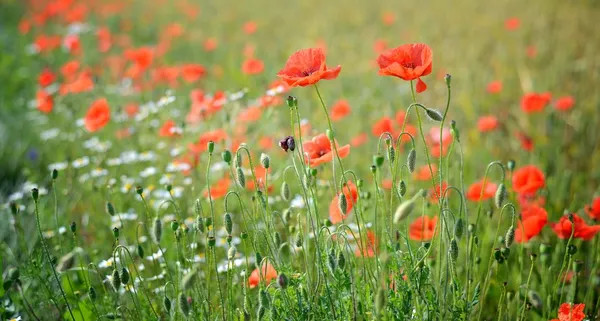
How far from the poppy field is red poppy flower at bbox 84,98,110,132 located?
16 millimetres

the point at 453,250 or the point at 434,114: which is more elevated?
the point at 434,114

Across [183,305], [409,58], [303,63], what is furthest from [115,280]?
[409,58]

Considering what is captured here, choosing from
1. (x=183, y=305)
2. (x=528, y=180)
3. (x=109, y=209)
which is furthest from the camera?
(x=528, y=180)

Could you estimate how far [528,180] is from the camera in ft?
8.41

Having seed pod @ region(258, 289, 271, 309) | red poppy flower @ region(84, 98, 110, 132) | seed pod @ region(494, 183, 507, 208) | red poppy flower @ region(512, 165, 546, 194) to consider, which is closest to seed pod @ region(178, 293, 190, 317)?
seed pod @ region(258, 289, 271, 309)

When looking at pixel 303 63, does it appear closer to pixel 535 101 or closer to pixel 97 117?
pixel 97 117

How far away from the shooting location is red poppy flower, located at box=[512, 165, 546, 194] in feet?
8.28

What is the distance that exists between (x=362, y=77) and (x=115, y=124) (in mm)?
2150

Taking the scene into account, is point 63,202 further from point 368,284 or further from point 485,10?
point 485,10

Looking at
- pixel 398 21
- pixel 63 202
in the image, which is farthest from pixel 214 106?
pixel 398 21

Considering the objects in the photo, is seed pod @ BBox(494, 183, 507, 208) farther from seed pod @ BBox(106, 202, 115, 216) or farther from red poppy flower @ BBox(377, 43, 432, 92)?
seed pod @ BBox(106, 202, 115, 216)

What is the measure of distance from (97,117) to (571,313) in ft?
8.15

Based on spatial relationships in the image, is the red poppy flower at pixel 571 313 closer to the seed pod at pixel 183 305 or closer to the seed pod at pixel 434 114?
the seed pod at pixel 434 114

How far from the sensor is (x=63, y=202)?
3.52 metres
